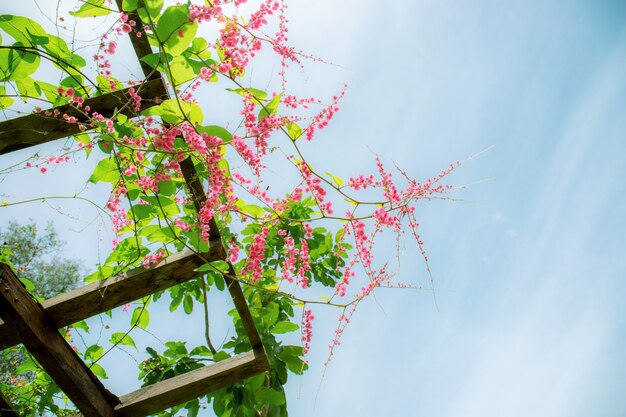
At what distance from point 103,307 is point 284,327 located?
78cm

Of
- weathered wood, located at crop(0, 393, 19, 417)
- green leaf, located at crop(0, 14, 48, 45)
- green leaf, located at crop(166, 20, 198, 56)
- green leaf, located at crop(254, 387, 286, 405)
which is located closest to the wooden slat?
green leaf, located at crop(254, 387, 286, 405)

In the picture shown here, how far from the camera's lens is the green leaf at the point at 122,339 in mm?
1974

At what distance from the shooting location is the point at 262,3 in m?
1.59

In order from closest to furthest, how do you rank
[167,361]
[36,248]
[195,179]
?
[195,179] < [167,361] < [36,248]

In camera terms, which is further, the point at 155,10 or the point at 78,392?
the point at 78,392

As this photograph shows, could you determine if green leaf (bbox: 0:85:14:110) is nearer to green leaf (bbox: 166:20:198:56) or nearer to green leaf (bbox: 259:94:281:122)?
green leaf (bbox: 166:20:198:56)

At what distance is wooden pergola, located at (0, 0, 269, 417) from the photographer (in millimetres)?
1376

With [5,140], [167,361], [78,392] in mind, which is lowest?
[78,392]

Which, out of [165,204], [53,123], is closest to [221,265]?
[165,204]

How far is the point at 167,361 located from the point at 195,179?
1.44 meters

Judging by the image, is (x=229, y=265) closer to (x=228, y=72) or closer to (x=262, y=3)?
(x=228, y=72)

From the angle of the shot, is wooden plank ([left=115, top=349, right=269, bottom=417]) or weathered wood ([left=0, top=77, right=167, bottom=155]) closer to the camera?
weathered wood ([left=0, top=77, right=167, bottom=155])

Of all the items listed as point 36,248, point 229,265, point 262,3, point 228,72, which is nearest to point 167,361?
point 229,265

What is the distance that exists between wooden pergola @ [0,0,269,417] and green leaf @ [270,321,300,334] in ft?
0.63
